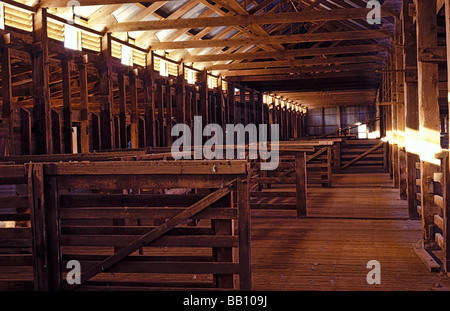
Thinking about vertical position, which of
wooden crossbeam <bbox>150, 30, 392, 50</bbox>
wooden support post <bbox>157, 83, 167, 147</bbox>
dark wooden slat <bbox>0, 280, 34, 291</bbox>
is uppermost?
wooden crossbeam <bbox>150, 30, 392, 50</bbox>

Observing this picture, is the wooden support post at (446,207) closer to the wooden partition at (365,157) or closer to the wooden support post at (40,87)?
the wooden support post at (40,87)

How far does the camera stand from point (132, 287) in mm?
4926

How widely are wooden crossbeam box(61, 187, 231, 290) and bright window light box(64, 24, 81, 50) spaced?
7.68m

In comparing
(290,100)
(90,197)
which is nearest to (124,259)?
(90,197)

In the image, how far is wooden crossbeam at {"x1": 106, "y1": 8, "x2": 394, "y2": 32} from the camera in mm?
11906

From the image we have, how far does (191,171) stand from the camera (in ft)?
15.6

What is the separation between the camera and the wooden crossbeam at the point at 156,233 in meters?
4.70

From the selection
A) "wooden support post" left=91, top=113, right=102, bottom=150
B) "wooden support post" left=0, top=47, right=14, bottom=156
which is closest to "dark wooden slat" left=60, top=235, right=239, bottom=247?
"wooden support post" left=0, top=47, right=14, bottom=156

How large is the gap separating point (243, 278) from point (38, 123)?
7194 mm

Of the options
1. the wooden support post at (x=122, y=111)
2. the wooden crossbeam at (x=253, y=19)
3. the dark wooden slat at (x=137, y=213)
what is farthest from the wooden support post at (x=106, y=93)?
the dark wooden slat at (x=137, y=213)

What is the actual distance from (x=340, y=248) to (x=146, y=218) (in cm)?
366

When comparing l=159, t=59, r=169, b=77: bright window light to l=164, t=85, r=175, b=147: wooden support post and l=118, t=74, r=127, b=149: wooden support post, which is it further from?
l=118, t=74, r=127, b=149: wooden support post

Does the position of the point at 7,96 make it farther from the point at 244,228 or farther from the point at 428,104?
the point at 428,104

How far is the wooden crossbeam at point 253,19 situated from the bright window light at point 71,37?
1214 mm
